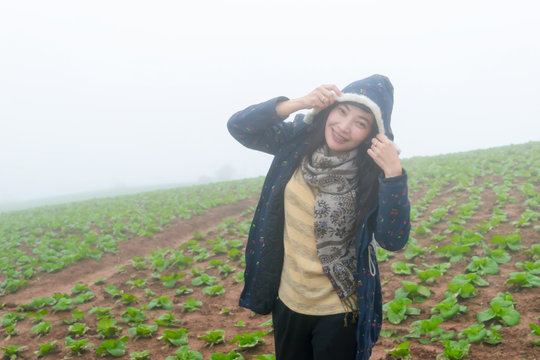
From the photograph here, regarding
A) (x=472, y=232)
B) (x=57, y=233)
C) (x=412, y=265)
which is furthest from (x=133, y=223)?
(x=472, y=232)

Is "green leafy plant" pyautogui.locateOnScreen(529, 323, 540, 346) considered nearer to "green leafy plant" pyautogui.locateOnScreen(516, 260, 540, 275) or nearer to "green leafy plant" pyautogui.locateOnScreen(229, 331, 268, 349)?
"green leafy plant" pyautogui.locateOnScreen(516, 260, 540, 275)

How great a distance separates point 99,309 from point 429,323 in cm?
505

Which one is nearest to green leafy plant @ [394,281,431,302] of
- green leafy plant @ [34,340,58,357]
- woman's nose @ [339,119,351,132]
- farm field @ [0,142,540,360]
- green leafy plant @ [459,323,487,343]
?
farm field @ [0,142,540,360]

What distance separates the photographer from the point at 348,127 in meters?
2.26

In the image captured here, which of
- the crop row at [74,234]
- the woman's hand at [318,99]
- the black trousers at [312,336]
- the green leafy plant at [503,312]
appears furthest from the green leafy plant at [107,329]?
the green leafy plant at [503,312]

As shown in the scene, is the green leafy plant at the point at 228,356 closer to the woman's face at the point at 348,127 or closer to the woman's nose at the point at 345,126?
the woman's face at the point at 348,127

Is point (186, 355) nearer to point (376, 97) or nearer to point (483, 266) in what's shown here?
point (376, 97)

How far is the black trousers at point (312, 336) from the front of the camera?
7.21 ft

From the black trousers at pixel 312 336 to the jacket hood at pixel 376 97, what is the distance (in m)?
1.28

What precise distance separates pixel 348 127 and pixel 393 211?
623mm

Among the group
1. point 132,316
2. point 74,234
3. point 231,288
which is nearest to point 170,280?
point 231,288

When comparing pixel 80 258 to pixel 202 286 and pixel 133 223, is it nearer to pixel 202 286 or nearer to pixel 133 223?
pixel 133 223

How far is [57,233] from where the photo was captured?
12.7 m

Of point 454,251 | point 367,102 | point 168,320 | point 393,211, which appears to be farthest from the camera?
point 454,251
